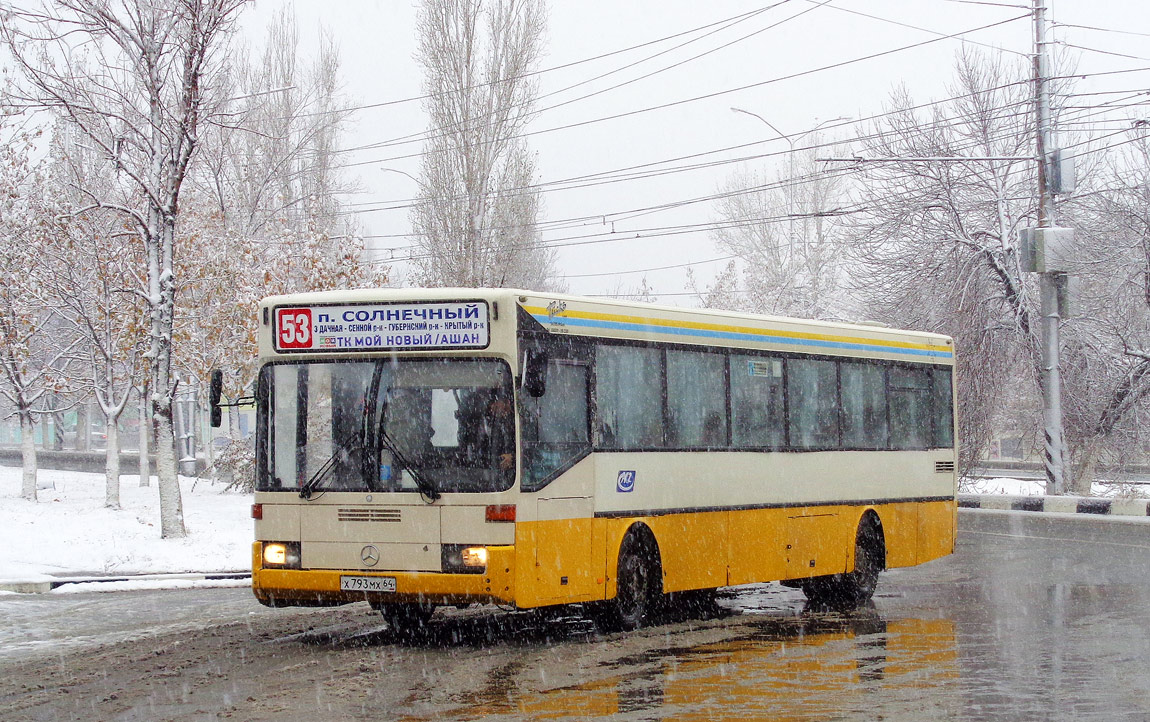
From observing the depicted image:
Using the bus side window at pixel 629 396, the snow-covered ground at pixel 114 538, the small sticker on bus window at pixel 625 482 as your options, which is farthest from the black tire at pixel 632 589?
the snow-covered ground at pixel 114 538

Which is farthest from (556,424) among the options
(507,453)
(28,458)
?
(28,458)

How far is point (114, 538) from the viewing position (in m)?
23.1

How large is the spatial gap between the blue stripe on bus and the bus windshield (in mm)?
932

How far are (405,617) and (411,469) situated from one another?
1.94 meters

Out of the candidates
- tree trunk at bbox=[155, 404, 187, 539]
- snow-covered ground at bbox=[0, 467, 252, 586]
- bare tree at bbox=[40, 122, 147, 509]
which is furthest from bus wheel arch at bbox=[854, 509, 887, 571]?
bare tree at bbox=[40, 122, 147, 509]

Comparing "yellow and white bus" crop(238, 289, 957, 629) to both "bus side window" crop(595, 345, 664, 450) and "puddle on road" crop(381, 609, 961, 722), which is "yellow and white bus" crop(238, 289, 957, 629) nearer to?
"bus side window" crop(595, 345, 664, 450)

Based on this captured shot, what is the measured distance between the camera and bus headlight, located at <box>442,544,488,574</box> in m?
11.5

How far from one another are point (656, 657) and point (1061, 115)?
25866mm

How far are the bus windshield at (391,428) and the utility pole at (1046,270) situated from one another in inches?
892

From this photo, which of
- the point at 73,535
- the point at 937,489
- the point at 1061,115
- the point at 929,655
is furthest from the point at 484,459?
the point at 1061,115

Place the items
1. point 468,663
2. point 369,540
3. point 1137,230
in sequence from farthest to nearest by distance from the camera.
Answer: point 1137,230 → point 369,540 → point 468,663

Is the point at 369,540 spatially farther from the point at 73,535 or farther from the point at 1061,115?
the point at 1061,115

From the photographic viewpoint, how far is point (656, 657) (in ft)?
37.1

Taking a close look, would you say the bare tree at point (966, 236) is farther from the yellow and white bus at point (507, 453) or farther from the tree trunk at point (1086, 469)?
the yellow and white bus at point (507, 453)
